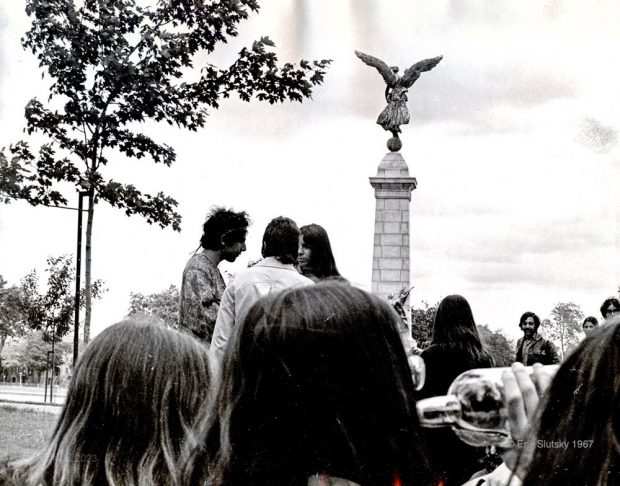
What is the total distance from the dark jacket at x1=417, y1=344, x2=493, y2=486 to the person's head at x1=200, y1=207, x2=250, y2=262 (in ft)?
3.60

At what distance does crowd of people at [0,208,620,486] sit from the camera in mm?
1114

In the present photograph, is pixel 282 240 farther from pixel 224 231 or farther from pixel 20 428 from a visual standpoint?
pixel 20 428

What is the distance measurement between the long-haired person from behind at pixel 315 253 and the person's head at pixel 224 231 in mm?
362

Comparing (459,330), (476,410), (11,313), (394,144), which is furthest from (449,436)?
(394,144)

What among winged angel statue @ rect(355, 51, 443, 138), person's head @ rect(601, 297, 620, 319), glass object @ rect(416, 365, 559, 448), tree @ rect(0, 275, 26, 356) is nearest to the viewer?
glass object @ rect(416, 365, 559, 448)

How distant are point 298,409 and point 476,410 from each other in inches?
15.2

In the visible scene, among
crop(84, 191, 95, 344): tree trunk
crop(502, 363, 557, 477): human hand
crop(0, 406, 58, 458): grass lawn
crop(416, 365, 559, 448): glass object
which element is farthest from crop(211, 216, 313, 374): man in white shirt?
crop(84, 191, 95, 344): tree trunk

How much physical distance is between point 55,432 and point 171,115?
586 cm

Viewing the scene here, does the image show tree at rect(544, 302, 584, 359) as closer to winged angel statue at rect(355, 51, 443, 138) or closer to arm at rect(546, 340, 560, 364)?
arm at rect(546, 340, 560, 364)

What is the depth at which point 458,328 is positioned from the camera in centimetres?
343

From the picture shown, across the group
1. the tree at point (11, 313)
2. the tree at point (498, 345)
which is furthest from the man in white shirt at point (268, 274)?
the tree at point (11, 313)

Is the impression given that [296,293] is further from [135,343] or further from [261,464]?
[135,343]

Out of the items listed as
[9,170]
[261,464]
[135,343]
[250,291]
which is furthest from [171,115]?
[261,464]

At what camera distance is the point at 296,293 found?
49.5 inches
